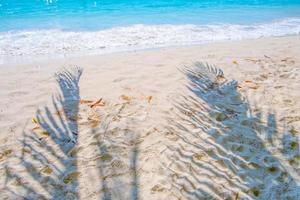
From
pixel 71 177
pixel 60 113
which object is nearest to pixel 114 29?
pixel 60 113

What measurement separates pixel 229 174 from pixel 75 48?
7857 millimetres

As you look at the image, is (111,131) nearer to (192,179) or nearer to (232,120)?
(192,179)

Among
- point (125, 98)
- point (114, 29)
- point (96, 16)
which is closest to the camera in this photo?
point (125, 98)

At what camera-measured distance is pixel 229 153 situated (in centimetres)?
354

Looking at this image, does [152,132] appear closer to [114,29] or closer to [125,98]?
[125,98]

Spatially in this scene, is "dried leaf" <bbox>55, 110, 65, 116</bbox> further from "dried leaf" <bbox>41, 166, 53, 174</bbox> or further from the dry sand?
"dried leaf" <bbox>41, 166, 53, 174</bbox>

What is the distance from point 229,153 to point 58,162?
2.13 metres

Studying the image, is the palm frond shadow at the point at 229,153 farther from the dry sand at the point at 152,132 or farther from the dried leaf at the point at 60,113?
the dried leaf at the point at 60,113

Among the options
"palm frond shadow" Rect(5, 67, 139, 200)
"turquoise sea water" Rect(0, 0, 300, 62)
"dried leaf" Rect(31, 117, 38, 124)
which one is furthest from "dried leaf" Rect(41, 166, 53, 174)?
"turquoise sea water" Rect(0, 0, 300, 62)

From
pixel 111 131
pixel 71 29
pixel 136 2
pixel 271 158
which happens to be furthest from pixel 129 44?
pixel 136 2

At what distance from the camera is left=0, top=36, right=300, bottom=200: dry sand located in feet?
10.0

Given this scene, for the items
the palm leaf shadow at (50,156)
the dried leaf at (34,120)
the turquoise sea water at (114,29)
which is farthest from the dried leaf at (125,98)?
the turquoise sea water at (114,29)

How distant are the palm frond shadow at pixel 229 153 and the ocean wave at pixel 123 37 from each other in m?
5.56

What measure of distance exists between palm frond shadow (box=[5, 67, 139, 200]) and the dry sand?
1cm
